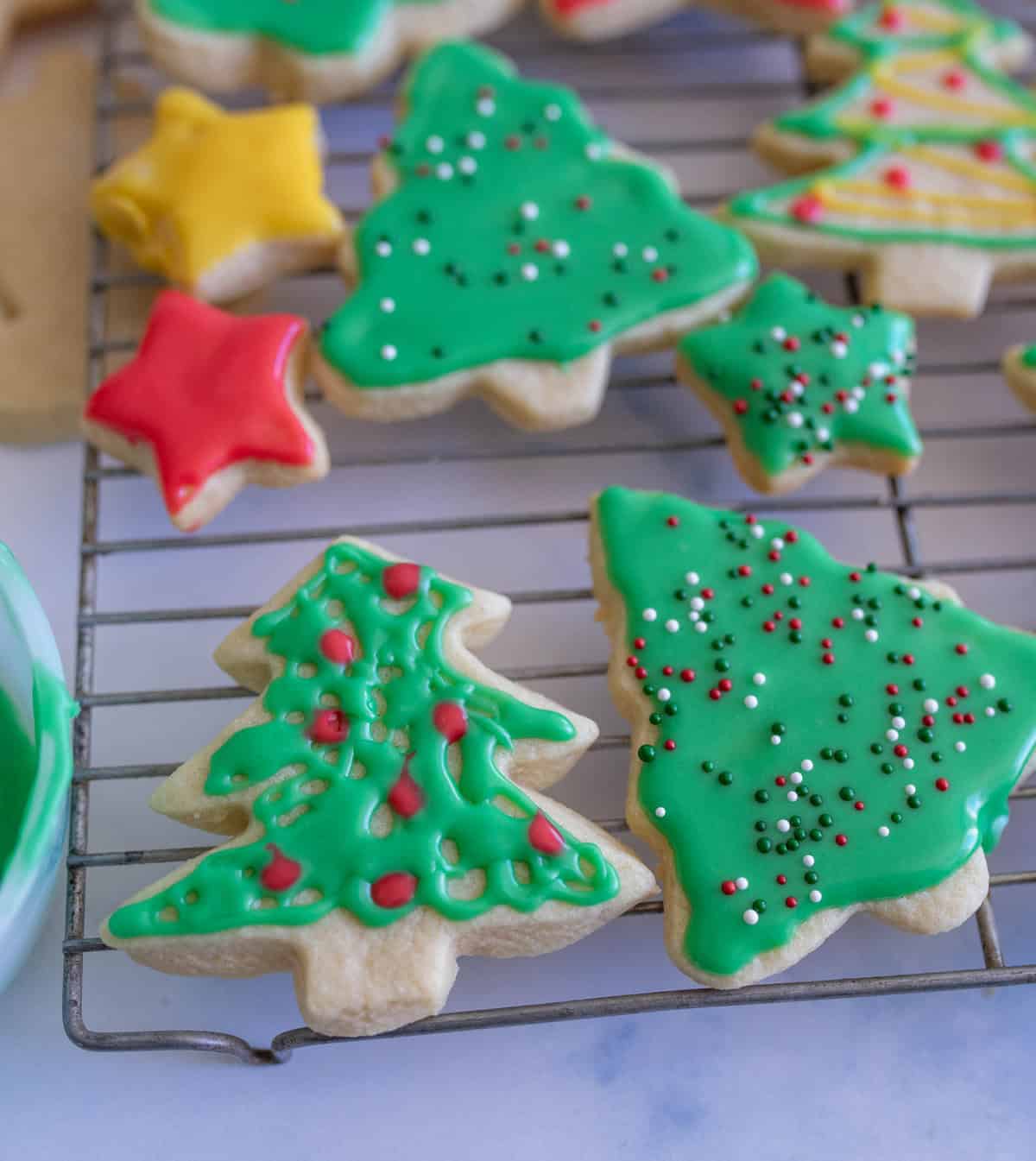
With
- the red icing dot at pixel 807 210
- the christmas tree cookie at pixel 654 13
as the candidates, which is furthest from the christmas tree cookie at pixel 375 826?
the christmas tree cookie at pixel 654 13

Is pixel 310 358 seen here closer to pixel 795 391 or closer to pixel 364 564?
pixel 364 564

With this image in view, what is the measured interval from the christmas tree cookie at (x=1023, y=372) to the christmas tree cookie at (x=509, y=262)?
0.27 meters

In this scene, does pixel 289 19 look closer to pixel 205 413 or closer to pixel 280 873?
pixel 205 413

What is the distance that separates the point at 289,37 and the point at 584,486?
0.58 m

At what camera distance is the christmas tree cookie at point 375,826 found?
968 millimetres

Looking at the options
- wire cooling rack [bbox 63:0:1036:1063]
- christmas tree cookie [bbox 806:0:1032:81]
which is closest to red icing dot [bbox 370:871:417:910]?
wire cooling rack [bbox 63:0:1036:1063]

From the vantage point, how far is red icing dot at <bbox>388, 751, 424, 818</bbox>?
100 cm

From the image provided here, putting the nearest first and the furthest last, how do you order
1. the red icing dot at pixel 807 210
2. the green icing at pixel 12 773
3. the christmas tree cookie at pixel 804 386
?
1. the green icing at pixel 12 773
2. the christmas tree cookie at pixel 804 386
3. the red icing dot at pixel 807 210

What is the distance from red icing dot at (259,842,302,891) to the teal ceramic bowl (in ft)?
0.56

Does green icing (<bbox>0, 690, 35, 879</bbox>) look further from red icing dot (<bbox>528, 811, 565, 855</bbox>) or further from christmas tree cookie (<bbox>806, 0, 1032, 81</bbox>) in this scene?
christmas tree cookie (<bbox>806, 0, 1032, 81</bbox>)

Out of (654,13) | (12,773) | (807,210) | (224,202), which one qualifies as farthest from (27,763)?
(654,13)

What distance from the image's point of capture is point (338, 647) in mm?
1051

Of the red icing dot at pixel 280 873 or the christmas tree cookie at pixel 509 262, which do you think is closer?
the red icing dot at pixel 280 873

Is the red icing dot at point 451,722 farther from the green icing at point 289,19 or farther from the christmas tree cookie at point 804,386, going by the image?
the green icing at point 289,19
